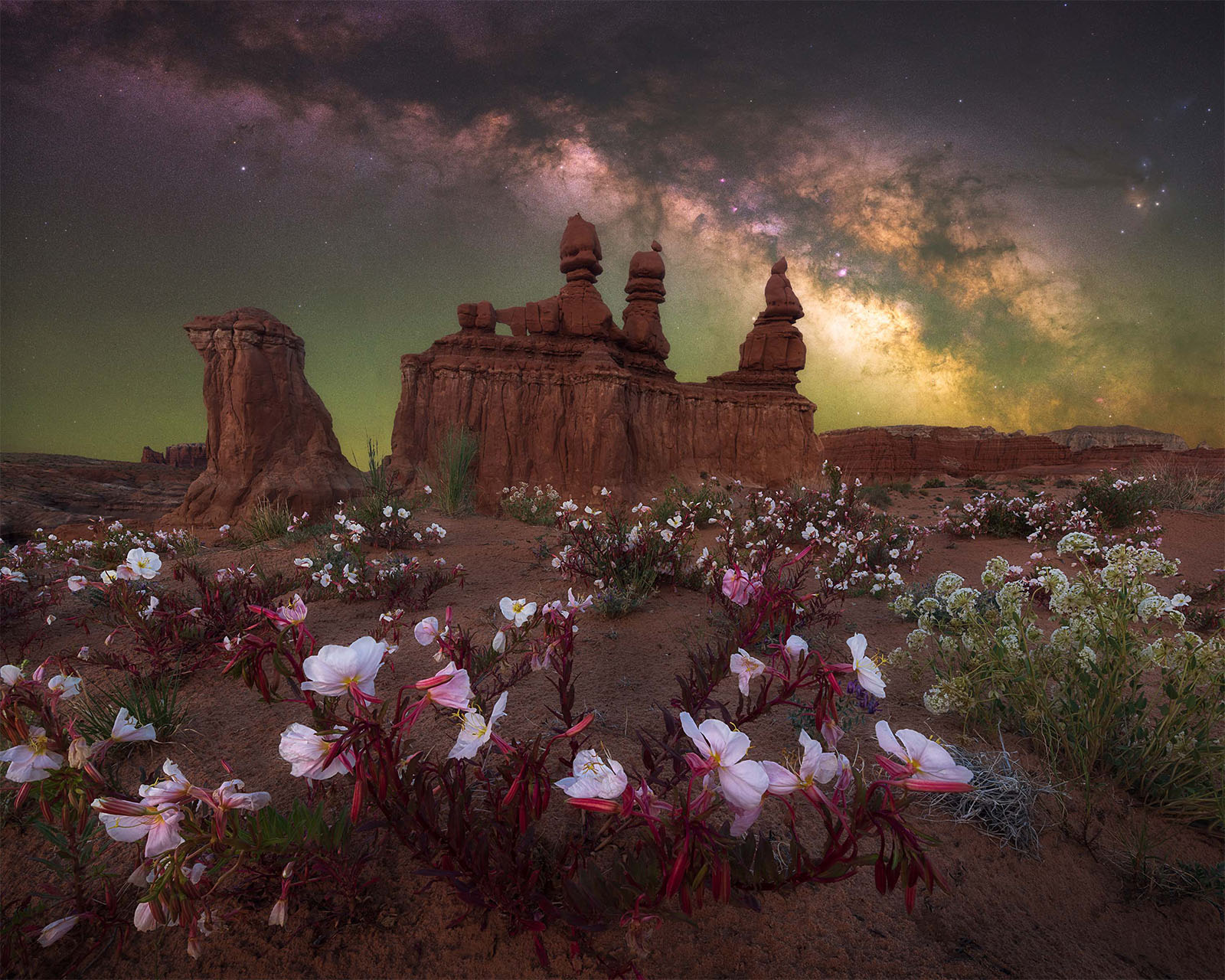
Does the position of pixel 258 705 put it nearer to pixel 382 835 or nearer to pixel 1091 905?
pixel 382 835

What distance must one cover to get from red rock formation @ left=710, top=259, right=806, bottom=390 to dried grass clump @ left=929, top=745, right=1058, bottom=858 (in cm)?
2457

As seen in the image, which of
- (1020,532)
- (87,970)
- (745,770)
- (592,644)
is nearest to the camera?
(745,770)

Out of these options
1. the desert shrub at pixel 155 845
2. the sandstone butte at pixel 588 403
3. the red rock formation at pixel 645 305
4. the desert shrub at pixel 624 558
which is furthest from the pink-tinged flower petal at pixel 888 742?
the red rock formation at pixel 645 305

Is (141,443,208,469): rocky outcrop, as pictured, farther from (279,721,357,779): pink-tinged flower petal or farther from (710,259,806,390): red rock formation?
(279,721,357,779): pink-tinged flower petal

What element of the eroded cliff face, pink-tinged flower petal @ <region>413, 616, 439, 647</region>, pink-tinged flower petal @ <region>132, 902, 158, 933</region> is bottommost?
pink-tinged flower petal @ <region>132, 902, 158, 933</region>

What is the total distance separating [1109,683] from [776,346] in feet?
84.6

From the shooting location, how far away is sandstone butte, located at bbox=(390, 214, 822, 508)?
2048 centimetres

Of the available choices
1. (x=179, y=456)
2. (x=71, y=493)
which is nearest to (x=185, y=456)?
(x=179, y=456)

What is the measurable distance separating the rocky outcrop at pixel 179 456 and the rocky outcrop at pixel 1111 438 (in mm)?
103934

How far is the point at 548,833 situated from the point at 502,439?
20009 millimetres

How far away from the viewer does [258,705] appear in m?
2.51

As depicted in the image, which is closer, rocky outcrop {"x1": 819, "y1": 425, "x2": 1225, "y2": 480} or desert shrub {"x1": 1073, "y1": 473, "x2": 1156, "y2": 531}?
desert shrub {"x1": 1073, "y1": 473, "x2": 1156, "y2": 531}

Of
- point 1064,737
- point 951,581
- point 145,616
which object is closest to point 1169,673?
point 1064,737

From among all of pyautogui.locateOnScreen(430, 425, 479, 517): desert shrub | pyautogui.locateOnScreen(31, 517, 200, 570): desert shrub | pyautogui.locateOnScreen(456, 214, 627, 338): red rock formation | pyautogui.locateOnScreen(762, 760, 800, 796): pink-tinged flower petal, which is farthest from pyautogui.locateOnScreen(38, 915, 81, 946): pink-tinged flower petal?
pyautogui.locateOnScreen(456, 214, 627, 338): red rock formation
